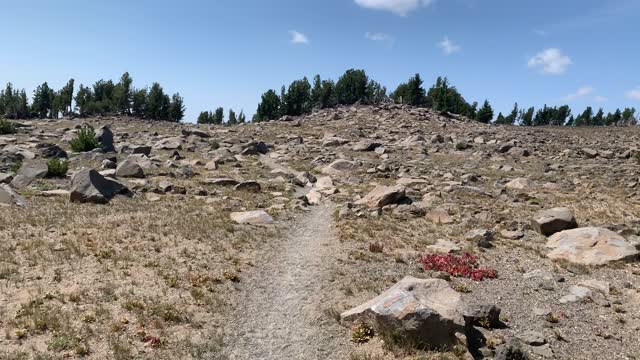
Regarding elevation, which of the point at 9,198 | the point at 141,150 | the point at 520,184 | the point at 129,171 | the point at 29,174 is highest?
the point at 141,150

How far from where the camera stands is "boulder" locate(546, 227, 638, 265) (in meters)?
24.2

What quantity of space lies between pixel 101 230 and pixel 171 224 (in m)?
3.88

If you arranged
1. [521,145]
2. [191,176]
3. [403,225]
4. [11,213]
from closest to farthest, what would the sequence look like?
Result: [11,213]
[403,225]
[191,176]
[521,145]

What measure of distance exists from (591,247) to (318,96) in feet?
474

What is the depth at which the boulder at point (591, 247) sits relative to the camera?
24172 millimetres

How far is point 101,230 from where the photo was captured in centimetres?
2630

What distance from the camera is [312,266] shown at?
23.3 meters

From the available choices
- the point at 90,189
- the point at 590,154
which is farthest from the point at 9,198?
the point at 590,154

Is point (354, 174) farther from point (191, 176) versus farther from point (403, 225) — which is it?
point (403, 225)

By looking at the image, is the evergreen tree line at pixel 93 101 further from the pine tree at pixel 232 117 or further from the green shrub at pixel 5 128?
the green shrub at pixel 5 128

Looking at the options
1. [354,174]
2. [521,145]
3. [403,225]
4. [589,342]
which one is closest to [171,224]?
[403,225]

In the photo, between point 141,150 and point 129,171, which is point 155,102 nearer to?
point 141,150

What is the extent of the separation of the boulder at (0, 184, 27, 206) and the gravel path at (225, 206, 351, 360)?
18084 millimetres

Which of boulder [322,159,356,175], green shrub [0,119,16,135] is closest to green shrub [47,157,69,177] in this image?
boulder [322,159,356,175]
